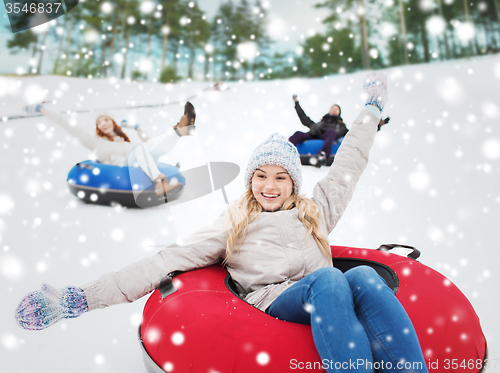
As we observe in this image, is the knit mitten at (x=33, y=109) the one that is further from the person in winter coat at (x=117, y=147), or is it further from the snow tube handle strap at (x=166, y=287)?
the snow tube handle strap at (x=166, y=287)

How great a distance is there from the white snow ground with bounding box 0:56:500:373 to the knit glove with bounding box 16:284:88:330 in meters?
0.34

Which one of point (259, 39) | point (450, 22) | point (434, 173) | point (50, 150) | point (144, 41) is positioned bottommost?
point (434, 173)

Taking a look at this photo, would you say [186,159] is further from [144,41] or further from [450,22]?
[450,22]

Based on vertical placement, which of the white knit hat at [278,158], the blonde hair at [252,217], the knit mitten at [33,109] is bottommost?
the blonde hair at [252,217]

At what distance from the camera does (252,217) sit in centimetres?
148

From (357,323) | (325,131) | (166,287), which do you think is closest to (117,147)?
(166,287)

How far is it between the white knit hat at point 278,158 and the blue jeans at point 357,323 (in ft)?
1.85

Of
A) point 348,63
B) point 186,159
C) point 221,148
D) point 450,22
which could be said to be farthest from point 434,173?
point 450,22

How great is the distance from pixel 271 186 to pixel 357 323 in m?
0.72

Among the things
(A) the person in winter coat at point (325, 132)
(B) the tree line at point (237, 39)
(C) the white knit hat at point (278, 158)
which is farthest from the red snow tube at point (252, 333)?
(A) the person in winter coat at point (325, 132)

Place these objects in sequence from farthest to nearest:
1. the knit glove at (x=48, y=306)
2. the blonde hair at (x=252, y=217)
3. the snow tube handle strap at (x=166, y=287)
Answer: the blonde hair at (x=252, y=217) < the snow tube handle strap at (x=166, y=287) < the knit glove at (x=48, y=306)

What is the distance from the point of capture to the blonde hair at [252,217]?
1.42m

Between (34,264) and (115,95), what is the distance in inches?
205

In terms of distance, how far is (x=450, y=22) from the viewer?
10.3m
